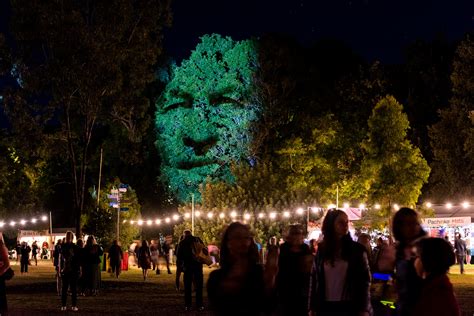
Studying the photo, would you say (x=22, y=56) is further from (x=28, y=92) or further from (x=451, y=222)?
(x=451, y=222)

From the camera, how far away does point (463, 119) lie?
56.8 metres

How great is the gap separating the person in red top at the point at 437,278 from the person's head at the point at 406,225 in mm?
808

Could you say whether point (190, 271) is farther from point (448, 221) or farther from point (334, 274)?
point (448, 221)

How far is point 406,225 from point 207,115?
1955 inches

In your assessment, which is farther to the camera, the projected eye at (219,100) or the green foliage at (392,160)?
the projected eye at (219,100)

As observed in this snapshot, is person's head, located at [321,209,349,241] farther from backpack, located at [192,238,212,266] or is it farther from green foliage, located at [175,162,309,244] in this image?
green foliage, located at [175,162,309,244]

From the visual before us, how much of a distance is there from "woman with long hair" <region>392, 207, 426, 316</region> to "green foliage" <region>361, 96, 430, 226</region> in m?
36.7

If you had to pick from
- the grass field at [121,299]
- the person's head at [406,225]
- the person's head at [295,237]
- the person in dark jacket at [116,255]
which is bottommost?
the grass field at [121,299]

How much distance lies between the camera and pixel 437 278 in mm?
6320

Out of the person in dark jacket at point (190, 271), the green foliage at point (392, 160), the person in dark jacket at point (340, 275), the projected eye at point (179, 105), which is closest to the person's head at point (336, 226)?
the person in dark jacket at point (340, 275)

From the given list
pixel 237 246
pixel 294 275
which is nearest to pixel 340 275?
pixel 237 246

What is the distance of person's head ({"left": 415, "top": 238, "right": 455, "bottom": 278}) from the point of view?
6.27 metres

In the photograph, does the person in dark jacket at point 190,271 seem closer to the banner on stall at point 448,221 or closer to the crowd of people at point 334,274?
the crowd of people at point 334,274

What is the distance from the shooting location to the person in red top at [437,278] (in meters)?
6.28
